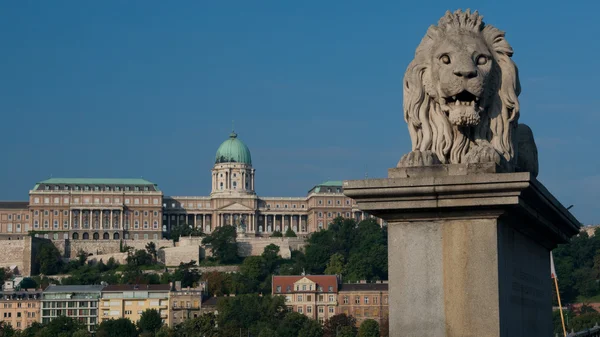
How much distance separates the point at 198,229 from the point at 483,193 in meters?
170

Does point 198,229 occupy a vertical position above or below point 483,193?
above

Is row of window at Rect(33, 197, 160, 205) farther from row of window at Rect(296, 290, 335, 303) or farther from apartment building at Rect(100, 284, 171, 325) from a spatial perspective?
row of window at Rect(296, 290, 335, 303)

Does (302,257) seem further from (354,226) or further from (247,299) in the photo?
(247,299)

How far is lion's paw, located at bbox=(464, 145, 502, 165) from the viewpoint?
7.75 metres

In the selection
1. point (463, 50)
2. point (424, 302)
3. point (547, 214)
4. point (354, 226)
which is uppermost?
point (354, 226)

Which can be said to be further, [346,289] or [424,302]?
[346,289]

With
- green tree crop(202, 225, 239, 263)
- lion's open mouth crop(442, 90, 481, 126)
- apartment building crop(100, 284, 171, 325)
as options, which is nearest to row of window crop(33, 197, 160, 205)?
green tree crop(202, 225, 239, 263)

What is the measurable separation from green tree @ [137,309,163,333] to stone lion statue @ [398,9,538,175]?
127 m

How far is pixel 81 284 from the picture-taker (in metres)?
151

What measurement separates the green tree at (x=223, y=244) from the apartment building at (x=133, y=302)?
18.6 meters

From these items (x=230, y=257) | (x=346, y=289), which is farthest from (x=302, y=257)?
(x=346, y=289)

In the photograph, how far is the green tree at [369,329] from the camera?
405ft

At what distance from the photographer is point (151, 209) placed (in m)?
178

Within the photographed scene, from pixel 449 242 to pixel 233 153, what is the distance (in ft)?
611
